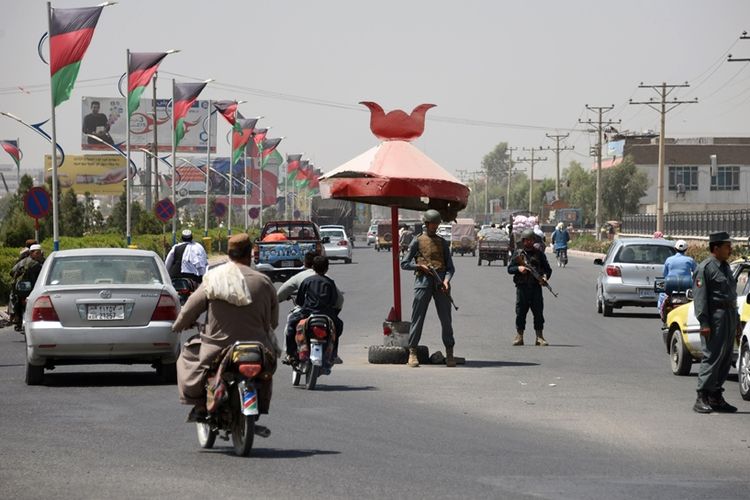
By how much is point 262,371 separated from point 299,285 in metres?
5.54

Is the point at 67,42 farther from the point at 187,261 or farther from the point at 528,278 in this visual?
the point at 528,278

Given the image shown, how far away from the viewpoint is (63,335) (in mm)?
15883

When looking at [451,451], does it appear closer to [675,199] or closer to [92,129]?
[92,129]

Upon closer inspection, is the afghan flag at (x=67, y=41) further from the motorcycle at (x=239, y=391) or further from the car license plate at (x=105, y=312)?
the motorcycle at (x=239, y=391)

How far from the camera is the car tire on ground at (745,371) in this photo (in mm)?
15109

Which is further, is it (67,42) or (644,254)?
(67,42)

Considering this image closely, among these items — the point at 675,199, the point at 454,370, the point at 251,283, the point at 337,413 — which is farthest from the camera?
the point at 675,199

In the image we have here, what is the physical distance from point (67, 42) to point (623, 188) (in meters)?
121

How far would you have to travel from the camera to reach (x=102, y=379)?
1706 centimetres

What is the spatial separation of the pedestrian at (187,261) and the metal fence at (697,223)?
3182cm

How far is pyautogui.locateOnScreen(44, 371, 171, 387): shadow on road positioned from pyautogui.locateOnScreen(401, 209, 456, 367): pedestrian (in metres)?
3.37

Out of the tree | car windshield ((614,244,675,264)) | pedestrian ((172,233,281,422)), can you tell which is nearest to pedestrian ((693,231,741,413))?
pedestrian ((172,233,281,422))

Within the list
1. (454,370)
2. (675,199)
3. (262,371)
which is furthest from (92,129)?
(262,371)

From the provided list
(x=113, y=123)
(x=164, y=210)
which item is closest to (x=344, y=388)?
(x=164, y=210)
